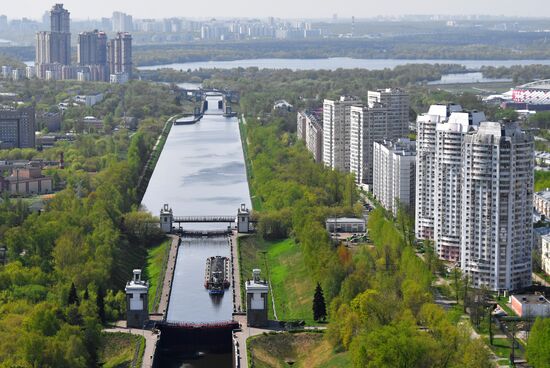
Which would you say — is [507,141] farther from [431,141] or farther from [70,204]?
[70,204]

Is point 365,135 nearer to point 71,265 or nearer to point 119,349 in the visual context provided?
point 71,265

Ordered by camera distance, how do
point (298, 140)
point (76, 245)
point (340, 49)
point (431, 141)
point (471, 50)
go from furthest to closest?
1. point (340, 49)
2. point (471, 50)
3. point (298, 140)
4. point (431, 141)
5. point (76, 245)

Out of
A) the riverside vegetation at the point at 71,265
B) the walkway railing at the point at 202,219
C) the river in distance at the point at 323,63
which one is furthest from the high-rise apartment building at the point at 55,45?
the walkway railing at the point at 202,219

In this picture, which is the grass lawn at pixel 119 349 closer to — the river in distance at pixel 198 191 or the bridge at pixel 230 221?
the river in distance at pixel 198 191

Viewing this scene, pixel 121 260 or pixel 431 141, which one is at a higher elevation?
pixel 431 141

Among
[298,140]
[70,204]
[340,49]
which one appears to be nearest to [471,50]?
[340,49]

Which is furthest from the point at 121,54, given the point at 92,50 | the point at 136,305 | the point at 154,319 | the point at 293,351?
the point at 293,351
